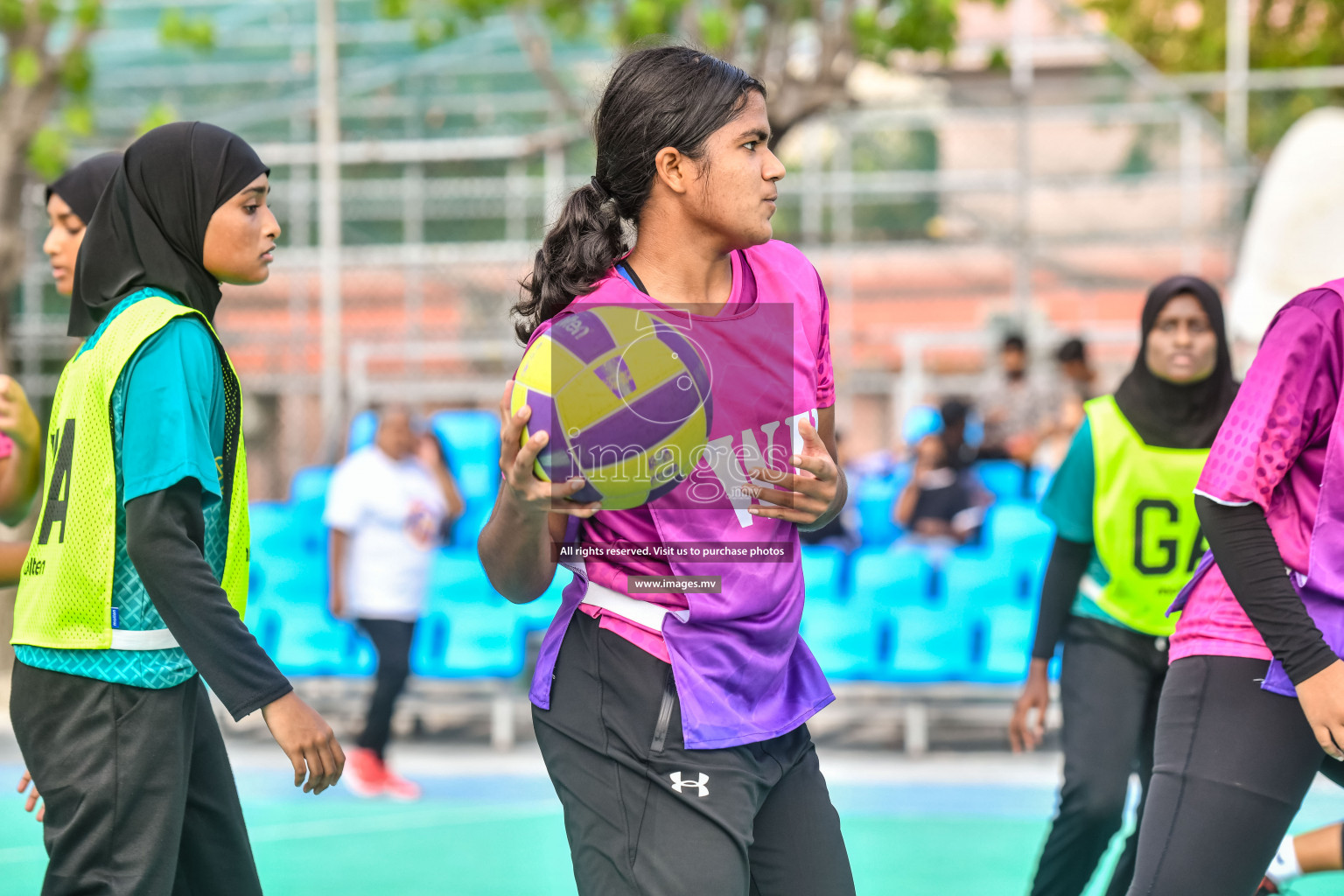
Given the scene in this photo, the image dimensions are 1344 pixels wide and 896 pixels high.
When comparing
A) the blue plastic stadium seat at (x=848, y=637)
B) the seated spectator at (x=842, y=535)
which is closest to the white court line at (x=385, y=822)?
the blue plastic stadium seat at (x=848, y=637)

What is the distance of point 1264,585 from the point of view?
275 centimetres

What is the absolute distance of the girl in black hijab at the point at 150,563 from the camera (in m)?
2.71

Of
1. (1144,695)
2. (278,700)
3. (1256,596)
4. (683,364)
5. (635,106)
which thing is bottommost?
(1144,695)

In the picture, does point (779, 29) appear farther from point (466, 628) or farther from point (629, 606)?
point (629, 606)

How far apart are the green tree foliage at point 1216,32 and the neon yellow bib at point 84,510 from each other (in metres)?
13.5

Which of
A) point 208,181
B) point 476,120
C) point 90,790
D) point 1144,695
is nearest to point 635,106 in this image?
point 208,181

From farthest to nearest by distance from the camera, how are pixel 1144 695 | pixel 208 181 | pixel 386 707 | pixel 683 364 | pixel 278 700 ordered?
1. pixel 386 707
2. pixel 1144 695
3. pixel 208 181
4. pixel 278 700
5. pixel 683 364

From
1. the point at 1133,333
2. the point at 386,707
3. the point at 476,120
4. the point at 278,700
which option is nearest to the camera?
the point at 278,700

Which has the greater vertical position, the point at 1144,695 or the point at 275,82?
the point at 275,82

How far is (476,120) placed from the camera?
14094 millimetres

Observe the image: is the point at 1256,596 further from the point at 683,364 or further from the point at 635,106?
the point at 635,106

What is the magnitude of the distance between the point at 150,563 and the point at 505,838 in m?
4.16

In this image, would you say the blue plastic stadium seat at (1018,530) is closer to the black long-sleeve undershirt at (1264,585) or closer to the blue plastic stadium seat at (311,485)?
the blue plastic stadium seat at (311,485)

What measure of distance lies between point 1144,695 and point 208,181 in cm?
288
